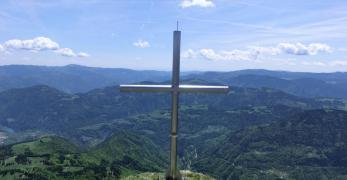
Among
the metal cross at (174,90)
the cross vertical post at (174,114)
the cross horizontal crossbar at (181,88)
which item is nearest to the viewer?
the cross vertical post at (174,114)

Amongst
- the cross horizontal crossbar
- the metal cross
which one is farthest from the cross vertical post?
the cross horizontal crossbar

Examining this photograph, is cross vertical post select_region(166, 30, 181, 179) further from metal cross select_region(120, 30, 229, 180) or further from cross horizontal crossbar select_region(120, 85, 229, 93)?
cross horizontal crossbar select_region(120, 85, 229, 93)

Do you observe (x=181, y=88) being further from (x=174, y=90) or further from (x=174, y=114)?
(x=174, y=114)

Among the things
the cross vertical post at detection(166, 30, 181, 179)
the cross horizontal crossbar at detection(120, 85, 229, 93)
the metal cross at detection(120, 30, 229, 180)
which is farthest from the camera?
the cross horizontal crossbar at detection(120, 85, 229, 93)

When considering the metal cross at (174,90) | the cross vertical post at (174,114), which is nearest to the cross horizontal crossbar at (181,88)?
the metal cross at (174,90)

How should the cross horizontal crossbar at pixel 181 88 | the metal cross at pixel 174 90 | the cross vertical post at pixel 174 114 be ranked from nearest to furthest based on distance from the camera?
the cross vertical post at pixel 174 114 → the metal cross at pixel 174 90 → the cross horizontal crossbar at pixel 181 88

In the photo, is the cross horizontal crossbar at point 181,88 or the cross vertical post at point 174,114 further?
the cross horizontal crossbar at point 181,88

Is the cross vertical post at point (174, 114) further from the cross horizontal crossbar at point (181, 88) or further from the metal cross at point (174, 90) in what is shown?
the cross horizontal crossbar at point (181, 88)

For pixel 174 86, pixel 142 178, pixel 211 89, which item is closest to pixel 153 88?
pixel 174 86

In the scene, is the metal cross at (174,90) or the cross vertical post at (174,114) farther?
the metal cross at (174,90)

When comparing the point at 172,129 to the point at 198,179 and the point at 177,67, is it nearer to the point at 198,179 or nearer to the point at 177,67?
Result: the point at 177,67

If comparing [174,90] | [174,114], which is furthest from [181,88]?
[174,114]

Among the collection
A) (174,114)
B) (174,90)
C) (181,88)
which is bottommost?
(174,114)

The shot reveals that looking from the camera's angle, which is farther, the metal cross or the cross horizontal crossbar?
the cross horizontal crossbar
